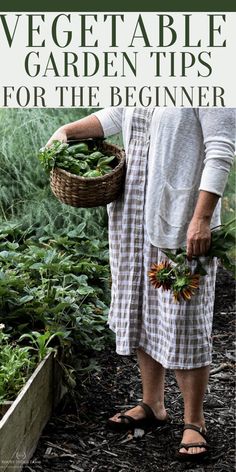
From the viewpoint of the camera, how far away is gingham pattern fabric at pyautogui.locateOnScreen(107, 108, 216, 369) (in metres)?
3.24

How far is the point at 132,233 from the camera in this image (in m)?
3.35

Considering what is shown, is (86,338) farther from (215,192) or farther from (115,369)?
(215,192)

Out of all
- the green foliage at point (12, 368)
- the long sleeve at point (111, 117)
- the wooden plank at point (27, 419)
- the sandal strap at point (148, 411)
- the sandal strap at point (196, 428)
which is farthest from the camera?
the sandal strap at point (148, 411)

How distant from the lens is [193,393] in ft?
10.8

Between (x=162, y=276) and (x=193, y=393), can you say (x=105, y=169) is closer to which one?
(x=162, y=276)

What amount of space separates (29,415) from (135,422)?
0.59 meters

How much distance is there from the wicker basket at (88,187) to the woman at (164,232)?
0.04 m

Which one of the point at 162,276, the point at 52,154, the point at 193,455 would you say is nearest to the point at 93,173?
the point at 52,154

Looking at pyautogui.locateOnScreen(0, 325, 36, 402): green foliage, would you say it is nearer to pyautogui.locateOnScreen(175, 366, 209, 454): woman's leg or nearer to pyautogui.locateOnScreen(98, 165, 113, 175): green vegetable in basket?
pyautogui.locateOnScreen(175, 366, 209, 454): woman's leg

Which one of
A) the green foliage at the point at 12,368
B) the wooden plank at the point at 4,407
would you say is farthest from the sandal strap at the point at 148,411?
the wooden plank at the point at 4,407

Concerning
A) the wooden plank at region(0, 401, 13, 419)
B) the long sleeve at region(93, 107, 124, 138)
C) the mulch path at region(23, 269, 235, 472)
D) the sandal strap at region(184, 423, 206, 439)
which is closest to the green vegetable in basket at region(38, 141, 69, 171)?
the long sleeve at region(93, 107, 124, 138)

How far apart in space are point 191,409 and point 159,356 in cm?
24

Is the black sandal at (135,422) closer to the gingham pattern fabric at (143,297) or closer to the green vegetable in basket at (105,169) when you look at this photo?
the gingham pattern fabric at (143,297)

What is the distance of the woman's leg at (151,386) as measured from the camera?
138 inches
